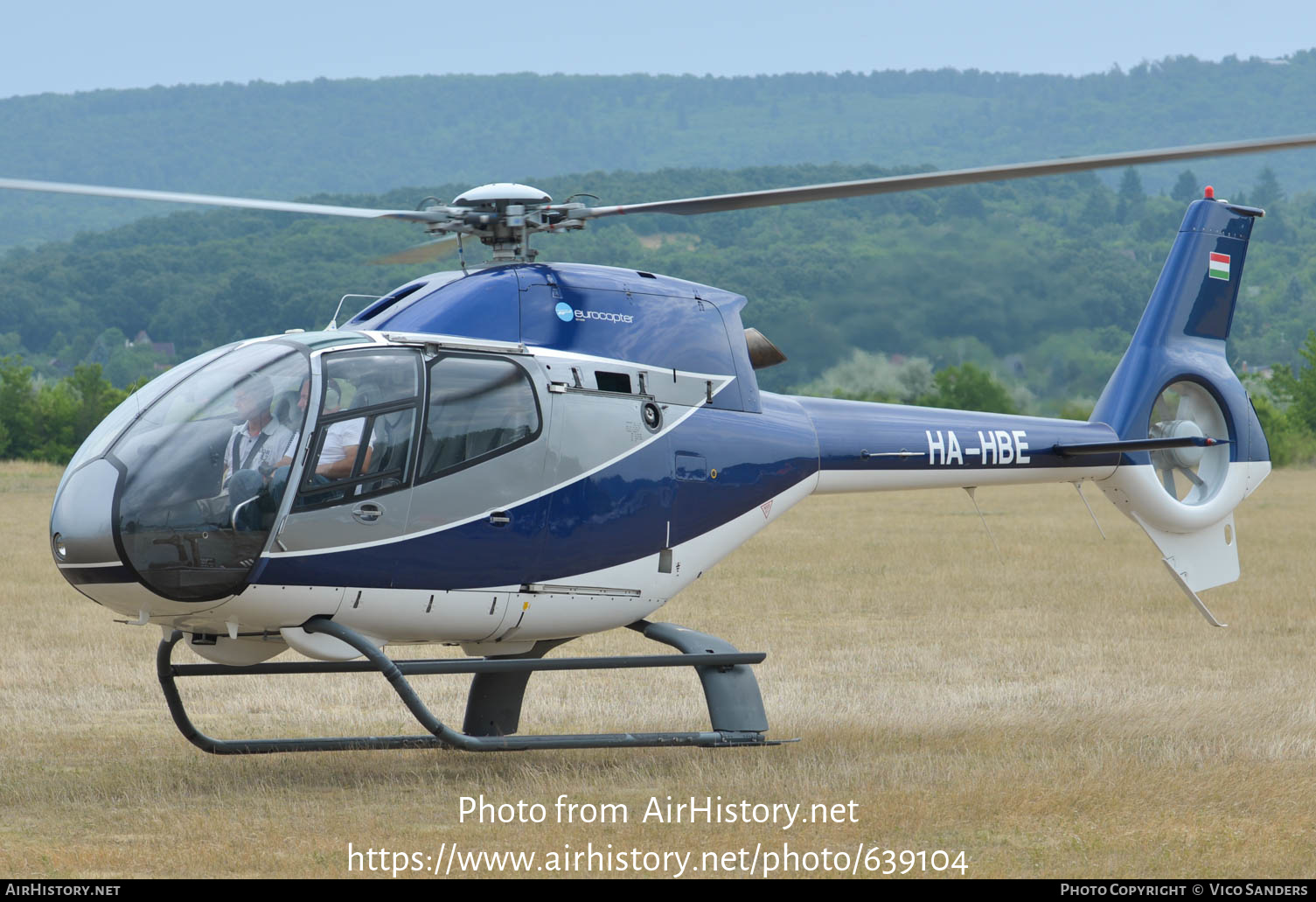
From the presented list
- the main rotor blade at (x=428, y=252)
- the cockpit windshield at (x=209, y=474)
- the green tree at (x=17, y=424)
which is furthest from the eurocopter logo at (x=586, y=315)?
the green tree at (x=17, y=424)

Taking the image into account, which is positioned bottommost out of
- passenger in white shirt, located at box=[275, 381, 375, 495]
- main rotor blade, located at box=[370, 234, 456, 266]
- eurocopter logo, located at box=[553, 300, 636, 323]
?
passenger in white shirt, located at box=[275, 381, 375, 495]

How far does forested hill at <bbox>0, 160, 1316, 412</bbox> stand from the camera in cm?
2614

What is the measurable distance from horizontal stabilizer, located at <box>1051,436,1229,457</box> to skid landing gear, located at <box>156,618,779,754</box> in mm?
3249

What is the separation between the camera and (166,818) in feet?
25.0

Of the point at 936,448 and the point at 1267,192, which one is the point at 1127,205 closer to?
the point at 936,448

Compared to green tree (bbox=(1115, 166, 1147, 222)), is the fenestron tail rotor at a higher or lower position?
lower

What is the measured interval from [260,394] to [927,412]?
4935 millimetres

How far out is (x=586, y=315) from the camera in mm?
8969

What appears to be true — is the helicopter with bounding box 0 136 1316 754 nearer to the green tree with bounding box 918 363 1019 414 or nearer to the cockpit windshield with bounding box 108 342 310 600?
the cockpit windshield with bounding box 108 342 310 600

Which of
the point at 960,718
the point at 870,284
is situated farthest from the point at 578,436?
the point at 870,284

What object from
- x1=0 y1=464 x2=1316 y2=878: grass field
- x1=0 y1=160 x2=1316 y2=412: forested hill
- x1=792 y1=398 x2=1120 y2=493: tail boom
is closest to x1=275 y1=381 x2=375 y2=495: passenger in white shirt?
x1=0 y1=464 x2=1316 y2=878: grass field

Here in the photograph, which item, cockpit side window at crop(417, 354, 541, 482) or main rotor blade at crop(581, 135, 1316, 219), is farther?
cockpit side window at crop(417, 354, 541, 482)

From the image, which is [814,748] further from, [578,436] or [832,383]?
[832,383]

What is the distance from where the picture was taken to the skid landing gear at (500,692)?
7.96m
